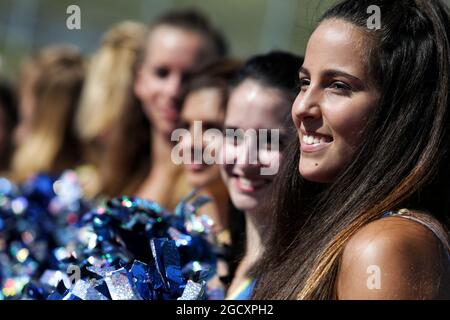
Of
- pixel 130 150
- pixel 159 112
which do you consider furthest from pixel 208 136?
pixel 130 150

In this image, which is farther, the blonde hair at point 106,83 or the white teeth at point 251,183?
the blonde hair at point 106,83

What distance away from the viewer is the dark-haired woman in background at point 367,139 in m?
1.47

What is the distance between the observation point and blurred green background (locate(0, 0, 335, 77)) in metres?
7.18

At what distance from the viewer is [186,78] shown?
10.8ft

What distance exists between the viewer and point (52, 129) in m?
4.26

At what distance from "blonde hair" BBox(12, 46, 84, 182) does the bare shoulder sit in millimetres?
2916

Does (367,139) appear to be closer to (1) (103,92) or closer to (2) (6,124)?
(1) (103,92)

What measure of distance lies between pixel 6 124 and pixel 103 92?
79 centimetres

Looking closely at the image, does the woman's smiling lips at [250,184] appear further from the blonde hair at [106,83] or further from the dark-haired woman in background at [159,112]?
the blonde hair at [106,83]

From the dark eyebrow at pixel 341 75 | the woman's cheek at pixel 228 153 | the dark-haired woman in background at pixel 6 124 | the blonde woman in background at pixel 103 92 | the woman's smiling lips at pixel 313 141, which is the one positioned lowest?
the dark-haired woman in background at pixel 6 124

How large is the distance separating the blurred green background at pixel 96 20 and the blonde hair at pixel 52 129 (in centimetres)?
268

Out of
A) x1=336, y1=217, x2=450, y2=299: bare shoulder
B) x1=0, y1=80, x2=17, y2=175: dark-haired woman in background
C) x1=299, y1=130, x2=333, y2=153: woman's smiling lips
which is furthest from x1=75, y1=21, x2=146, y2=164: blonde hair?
x1=336, y1=217, x2=450, y2=299: bare shoulder

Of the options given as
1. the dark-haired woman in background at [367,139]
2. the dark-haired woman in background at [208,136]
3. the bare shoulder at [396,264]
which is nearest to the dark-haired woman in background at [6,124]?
the dark-haired woman in background at [208,136]

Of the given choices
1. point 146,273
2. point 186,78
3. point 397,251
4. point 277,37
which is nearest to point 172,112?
point 186,78
